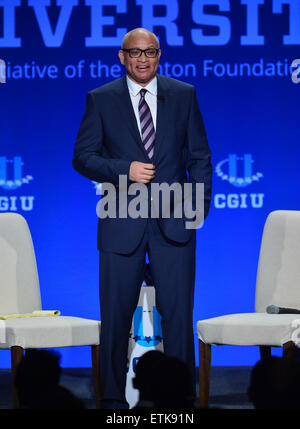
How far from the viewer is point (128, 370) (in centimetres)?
347

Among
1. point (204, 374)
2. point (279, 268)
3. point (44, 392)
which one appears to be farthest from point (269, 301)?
point (44, 392)

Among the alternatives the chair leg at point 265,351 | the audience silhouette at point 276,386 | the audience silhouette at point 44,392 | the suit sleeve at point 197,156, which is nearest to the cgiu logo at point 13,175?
the suit sleeve at point 197,156

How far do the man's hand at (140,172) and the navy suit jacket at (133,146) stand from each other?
3cm

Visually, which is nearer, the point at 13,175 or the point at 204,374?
the point at 204,374

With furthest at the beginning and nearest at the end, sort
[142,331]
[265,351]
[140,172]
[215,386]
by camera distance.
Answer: [215,386]
[265,351]
[142,331]
[140,172]

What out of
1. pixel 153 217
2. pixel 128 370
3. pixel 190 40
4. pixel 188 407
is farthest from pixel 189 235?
pixel 190 40

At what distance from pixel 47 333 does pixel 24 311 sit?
43 centimetres

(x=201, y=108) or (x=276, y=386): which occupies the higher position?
(x=201, y=108)

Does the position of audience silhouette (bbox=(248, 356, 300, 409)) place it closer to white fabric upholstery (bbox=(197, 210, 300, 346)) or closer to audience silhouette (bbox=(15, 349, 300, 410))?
audience silhouette (bbox=(15, 349, 300, 410))

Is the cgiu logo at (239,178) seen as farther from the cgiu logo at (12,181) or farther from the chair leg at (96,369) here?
the chair leg at (96,369)

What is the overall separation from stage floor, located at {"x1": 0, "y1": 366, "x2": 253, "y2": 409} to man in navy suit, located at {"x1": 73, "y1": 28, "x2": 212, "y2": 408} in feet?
1.54

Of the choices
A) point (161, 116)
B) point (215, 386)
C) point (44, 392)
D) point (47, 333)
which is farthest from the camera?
point (215, 386)

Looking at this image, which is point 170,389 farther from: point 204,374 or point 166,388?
point 204,374

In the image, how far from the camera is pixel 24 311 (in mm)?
3998
